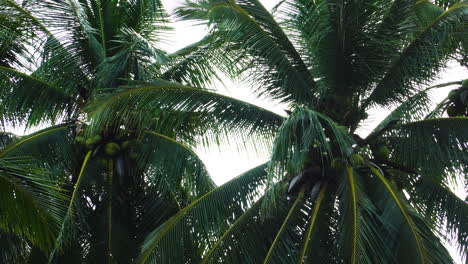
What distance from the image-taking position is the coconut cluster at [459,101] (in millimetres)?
9906

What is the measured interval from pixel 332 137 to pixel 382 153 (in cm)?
82

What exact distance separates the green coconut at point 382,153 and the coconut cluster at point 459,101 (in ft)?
4.10

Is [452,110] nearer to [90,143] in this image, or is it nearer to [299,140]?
[299,140]

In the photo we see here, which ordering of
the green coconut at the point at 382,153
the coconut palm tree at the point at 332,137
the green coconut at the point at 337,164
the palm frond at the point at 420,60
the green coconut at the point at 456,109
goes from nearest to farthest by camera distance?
1. the coconut palm tree at the point at 332,137
2. the green coconut at the point at 337,164
3. the green coconut at the point at 382,153
4. the palm frond at the point at 420,60
5. the green coconut at the point at 456,109

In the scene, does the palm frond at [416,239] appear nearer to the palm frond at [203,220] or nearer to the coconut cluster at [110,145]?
the palm frond at [203,220]

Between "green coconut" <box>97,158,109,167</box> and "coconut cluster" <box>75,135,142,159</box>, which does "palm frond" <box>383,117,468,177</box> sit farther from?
"green coconut" <box>97,158,109,167</box>

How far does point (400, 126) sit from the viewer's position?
31.3 feet

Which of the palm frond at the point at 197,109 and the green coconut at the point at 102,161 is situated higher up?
the palm frond at the point at 197,109

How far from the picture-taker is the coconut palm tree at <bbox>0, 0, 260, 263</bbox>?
10.8 metres

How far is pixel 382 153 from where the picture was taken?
30.7 ft

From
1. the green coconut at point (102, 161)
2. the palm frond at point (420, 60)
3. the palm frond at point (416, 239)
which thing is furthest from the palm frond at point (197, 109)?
the palm frond at point (416, 239)

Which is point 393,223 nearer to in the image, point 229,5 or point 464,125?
point 464,125

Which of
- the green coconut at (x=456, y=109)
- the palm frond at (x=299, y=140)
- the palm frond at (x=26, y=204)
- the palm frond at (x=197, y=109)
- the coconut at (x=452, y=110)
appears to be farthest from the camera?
the coconut at (x=452, y=110)

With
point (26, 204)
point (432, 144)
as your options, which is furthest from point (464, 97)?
point (26, 204)
